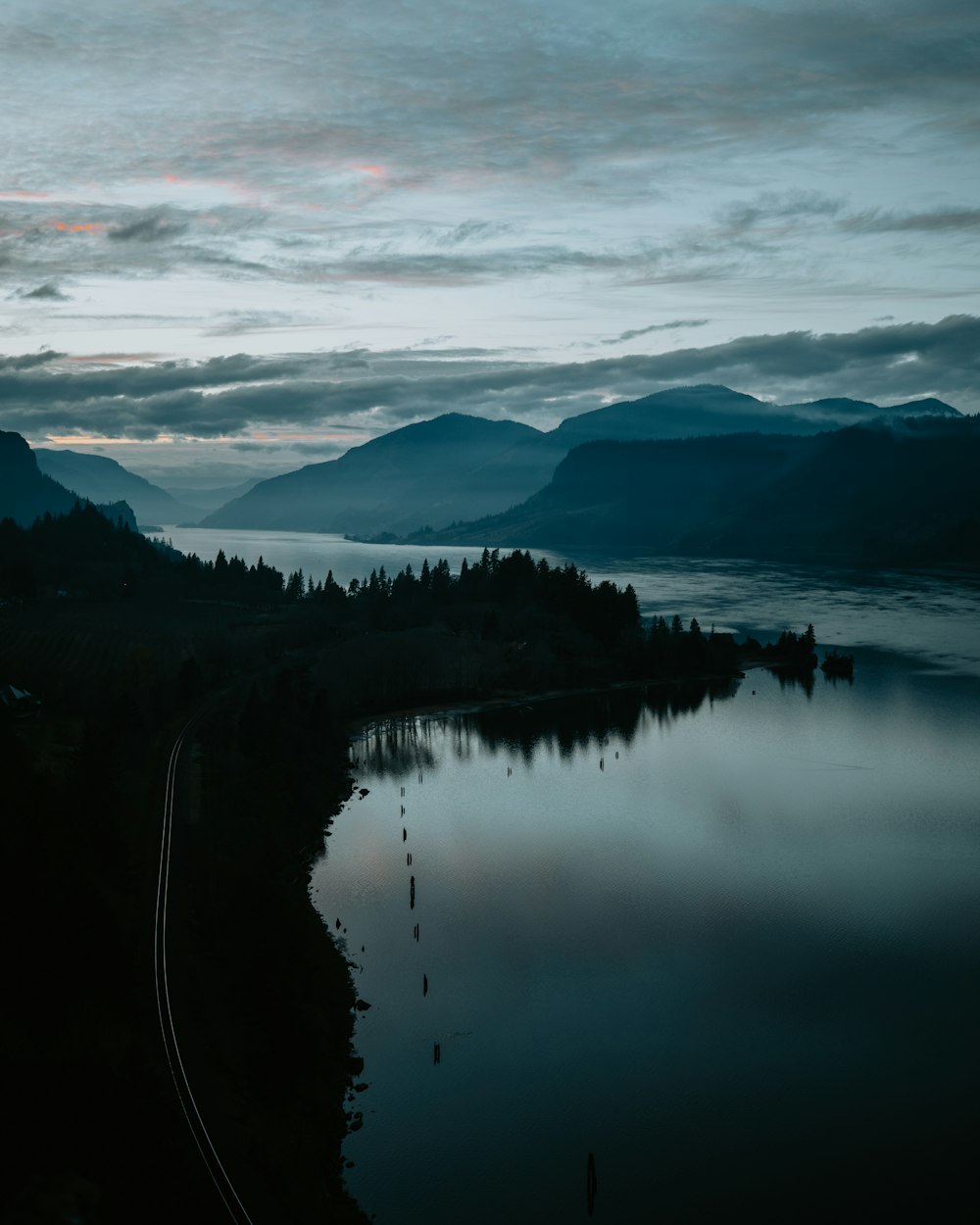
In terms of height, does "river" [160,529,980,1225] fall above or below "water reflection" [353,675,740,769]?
below

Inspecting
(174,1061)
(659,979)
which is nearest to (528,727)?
(659,979)

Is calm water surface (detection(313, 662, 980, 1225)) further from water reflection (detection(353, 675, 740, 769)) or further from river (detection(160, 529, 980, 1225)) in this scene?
water reflection (detection(353, 675, 740, 769))

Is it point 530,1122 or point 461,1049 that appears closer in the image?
point 530,1122

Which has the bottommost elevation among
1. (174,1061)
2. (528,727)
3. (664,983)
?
(664,983)

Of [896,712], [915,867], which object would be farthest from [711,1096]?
[896,712]

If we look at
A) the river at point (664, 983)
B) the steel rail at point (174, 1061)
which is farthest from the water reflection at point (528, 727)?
the steel rail at point (174, 1061)

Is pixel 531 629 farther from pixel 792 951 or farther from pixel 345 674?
pixel 792 951

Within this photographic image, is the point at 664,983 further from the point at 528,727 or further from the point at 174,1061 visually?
the point at 528,727

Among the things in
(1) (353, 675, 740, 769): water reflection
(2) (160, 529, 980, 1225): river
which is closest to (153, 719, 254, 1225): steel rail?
(2) (160, 529, 980, 1225): river

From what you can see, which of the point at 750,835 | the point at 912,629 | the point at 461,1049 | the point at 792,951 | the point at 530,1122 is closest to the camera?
the point at 530,1122

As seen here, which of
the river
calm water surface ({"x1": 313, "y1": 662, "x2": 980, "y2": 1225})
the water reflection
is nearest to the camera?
the river

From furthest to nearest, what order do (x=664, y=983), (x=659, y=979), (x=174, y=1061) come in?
1. (x=659, y=979)
2. (x=664, y=983)
3. (x=174, y=1061)
